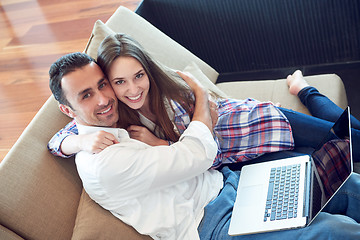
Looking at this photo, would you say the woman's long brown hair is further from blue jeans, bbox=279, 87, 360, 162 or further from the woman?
blue jeans, bbox=279, 87, 360, 162

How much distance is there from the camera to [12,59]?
2.77m

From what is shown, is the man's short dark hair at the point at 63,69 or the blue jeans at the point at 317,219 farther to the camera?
the man's short dark hair at the point at 63,69

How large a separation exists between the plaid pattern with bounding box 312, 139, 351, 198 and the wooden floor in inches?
53.7

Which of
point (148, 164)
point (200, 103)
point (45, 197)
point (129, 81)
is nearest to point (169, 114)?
point (200, 103)

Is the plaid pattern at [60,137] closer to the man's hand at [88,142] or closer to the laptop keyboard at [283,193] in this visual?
the man's hand at [88,142]

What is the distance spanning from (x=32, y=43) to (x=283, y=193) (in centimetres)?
197

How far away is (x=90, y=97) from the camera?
1520mm

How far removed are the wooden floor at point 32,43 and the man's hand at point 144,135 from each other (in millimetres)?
710

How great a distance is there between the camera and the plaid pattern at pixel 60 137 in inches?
61.4

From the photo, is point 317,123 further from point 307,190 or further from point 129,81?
point 129,81

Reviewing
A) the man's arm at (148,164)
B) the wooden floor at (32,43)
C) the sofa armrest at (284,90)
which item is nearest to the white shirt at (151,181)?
the man's arm at (148,164)

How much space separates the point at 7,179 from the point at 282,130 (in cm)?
103

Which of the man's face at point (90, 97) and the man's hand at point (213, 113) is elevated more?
the man's face at point (90, 97)

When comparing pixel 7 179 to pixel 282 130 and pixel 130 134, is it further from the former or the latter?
pixel 282 130
